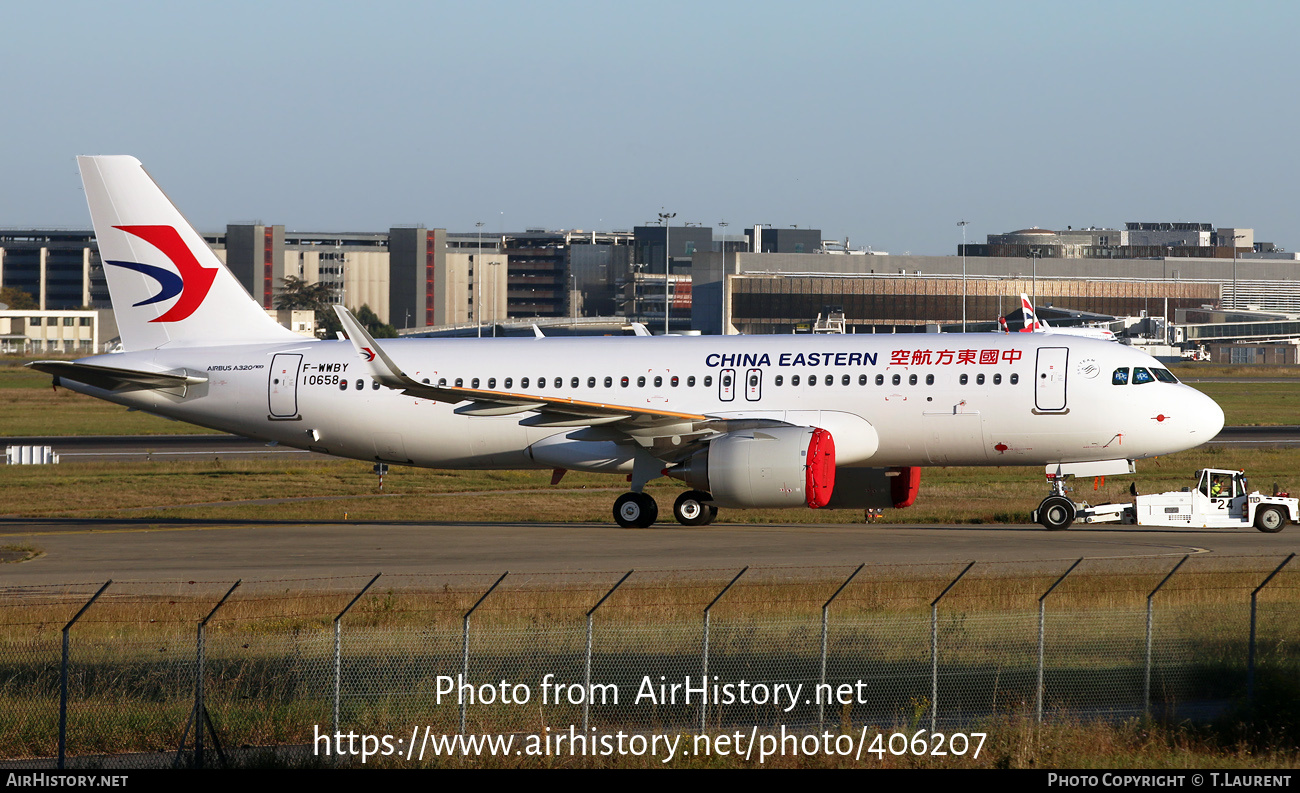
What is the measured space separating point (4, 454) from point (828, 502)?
4281 centimetres

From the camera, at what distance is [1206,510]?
34375 millimetres

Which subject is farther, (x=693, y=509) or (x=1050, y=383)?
(x=693, y=509)

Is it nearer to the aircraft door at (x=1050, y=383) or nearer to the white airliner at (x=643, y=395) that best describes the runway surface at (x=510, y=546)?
the white airliner at (x=643, y=395)

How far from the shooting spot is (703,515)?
3597 centimetres

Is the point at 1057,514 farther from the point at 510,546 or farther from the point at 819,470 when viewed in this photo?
the point at 510,546

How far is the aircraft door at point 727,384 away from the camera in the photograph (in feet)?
114

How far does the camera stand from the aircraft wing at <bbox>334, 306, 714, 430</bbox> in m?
32.6

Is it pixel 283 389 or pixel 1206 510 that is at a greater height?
pixel 283 389

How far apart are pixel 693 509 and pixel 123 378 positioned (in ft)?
48.9

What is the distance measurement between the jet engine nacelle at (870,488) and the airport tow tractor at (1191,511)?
11.2ft

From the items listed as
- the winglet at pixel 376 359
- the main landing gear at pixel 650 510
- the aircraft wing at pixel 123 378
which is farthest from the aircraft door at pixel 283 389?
the main landing gear at pixel 650 510

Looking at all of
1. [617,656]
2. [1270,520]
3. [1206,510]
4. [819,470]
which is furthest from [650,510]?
[617,656]

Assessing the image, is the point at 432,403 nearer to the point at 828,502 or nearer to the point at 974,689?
the point at 828,502

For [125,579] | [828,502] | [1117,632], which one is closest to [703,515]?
[828,502]
